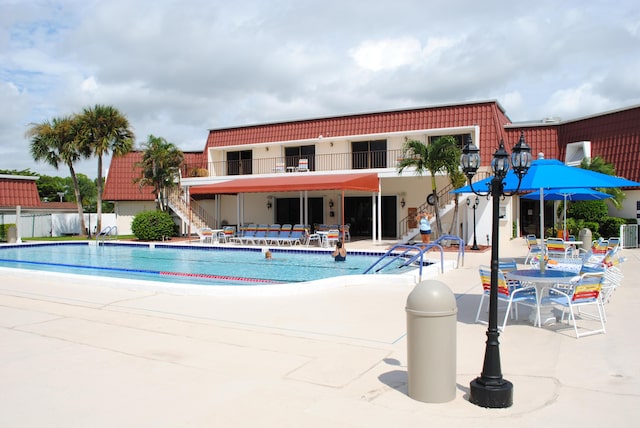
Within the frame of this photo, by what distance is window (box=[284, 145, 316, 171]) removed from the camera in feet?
90.3

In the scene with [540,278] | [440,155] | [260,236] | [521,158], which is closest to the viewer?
[521,158]

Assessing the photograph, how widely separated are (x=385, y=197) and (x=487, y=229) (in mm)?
6315

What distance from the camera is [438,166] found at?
19.4 metres

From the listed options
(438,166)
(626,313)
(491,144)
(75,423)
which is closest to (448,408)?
(75,423)

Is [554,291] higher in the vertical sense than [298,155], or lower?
lower

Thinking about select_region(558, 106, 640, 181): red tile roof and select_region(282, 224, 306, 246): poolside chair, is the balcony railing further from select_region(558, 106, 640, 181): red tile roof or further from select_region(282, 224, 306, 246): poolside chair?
select_region(558, 106, 640, 181): red tile roof

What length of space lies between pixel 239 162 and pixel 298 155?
3.90 metres

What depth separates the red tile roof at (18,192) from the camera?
2636 cm

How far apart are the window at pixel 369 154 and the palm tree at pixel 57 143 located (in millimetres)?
15094

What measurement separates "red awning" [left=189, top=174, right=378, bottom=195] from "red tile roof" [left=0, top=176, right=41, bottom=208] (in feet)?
29.4

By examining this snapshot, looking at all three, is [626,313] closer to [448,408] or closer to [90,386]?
[448,408]

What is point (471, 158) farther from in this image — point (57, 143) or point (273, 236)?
point (57, 143)

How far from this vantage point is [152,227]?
2520 cm

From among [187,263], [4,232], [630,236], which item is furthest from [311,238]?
[4,232]
